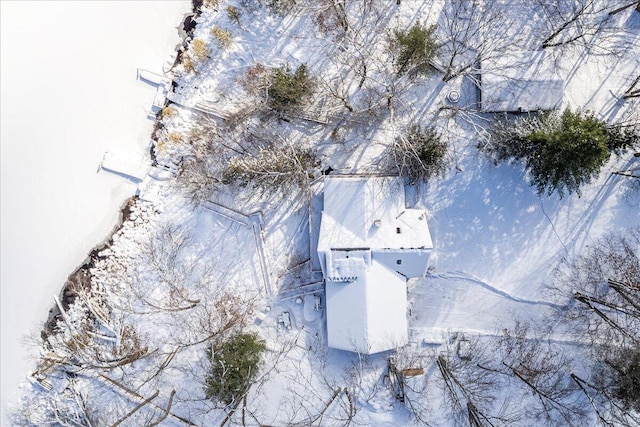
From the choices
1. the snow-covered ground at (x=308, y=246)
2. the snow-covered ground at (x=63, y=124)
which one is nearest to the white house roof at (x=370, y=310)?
the snow-covered ground at (x=308, y=246)

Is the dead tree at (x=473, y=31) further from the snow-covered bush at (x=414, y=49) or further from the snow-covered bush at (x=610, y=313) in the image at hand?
the snow-covered bush at (x=610, y=313)

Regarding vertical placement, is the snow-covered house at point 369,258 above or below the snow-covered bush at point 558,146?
below

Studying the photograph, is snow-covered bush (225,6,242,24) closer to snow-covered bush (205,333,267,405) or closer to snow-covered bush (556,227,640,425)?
snow-covered bush (205,333,267,405)

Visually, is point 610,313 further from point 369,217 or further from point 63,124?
point 63,124

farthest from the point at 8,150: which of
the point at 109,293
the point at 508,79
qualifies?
the point at 508,79

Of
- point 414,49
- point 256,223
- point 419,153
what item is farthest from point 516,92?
point 256,223

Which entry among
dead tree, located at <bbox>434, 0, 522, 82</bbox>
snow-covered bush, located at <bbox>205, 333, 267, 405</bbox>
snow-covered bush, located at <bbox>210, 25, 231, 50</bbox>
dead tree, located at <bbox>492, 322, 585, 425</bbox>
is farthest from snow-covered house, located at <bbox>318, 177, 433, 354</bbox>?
snow-covered bush, located at <bbox>210, 25, 231, 50</bbox>
